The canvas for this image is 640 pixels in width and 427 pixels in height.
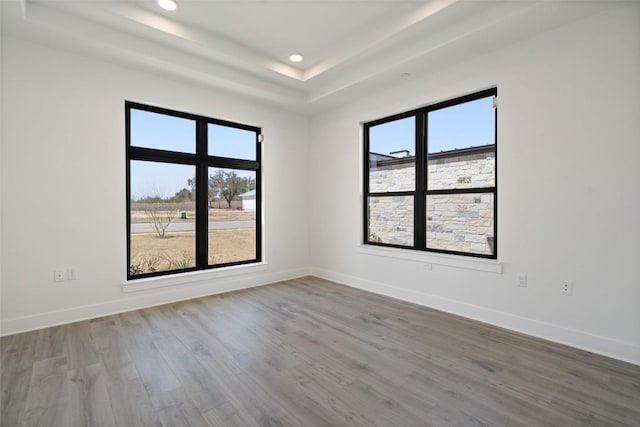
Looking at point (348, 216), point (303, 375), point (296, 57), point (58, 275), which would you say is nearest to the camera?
point (303, 375)

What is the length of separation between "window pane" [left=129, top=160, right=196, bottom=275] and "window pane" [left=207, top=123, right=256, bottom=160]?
484mm

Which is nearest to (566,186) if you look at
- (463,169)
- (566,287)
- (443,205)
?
(566,287)

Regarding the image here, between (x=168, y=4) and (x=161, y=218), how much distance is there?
7.78 feet

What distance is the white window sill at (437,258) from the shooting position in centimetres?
316

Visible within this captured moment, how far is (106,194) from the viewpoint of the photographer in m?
3.41

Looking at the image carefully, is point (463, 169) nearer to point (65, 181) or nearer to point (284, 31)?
point (284, 31)

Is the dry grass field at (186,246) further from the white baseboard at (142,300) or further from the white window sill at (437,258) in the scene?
the white window sill at (437,258)

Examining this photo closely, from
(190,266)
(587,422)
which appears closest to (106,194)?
(190,266)

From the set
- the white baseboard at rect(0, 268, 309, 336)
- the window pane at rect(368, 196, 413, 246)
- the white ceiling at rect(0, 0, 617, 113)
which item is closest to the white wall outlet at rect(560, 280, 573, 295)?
the window pane at rect(368, 196, 413, 246)

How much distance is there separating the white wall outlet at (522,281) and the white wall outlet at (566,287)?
0.28 m

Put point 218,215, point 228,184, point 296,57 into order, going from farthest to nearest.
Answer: point 228,184 → point 218,215 → point 296,57

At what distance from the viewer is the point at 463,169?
11.5ft

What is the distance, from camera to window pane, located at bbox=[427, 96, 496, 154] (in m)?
3.33

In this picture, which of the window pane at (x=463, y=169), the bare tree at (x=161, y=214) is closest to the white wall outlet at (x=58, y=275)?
the bare tree at (x=161, y=214)
